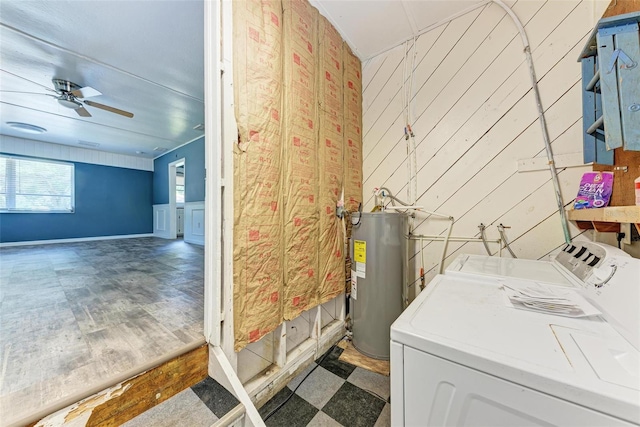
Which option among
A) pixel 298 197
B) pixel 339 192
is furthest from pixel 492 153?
pixel 298 197

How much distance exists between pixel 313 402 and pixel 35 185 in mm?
7435

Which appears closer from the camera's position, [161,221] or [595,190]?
[595,190]

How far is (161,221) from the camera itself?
20.1ft

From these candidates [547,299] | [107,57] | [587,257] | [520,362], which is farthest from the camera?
[107,57]

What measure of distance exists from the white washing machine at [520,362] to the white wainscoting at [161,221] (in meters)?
6.72

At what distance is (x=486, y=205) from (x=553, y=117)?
699 mm

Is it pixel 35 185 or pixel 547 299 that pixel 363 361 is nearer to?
pixel 547 299

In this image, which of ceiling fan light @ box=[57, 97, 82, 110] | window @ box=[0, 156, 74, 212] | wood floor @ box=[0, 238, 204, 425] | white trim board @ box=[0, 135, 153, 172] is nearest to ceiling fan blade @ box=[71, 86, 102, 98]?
ceiling fan light @ box=[57, 97, 82, 110]

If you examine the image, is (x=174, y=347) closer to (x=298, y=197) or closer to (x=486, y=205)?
(x=298, y=197)

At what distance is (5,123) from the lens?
3941 mm

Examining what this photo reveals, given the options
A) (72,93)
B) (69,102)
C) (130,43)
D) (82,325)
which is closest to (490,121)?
(82,325)

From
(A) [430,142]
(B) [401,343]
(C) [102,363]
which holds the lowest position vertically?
(C) [102,363]

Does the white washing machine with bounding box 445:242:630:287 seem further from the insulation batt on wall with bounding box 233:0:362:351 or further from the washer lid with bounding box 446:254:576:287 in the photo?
the insulation batt on wall with bounding box 233:0:362:351

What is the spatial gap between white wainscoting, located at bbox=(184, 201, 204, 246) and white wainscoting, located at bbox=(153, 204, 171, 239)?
3.71 feet
